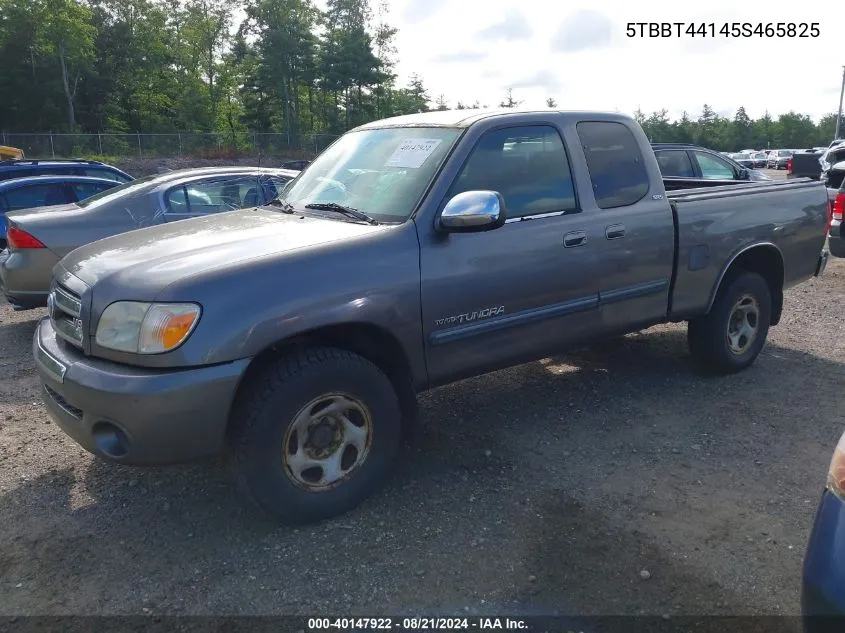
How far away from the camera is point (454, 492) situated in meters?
3.76

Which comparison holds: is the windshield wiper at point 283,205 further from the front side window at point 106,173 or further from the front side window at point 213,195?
the front side window at point 106,173

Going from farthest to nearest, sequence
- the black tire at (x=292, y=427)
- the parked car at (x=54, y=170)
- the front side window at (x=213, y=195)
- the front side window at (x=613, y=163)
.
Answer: the parked car at (x=54, y=170)
the front side window at (x=213, y=195)
the front side window at (x=613, y=163)
the black tire at (x=292, y=427)

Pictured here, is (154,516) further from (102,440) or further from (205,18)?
(205,18)

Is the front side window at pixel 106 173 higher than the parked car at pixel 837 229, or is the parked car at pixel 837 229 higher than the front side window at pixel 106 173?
the front side window at pixel 106 173

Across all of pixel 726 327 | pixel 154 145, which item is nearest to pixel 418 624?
pixel 726 327

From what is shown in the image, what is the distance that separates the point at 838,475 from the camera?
2125mm

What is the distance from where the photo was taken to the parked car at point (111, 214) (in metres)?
6.61

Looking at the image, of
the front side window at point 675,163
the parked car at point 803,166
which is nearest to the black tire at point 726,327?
the front side window at point 675,163

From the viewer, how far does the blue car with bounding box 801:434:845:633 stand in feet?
6.39

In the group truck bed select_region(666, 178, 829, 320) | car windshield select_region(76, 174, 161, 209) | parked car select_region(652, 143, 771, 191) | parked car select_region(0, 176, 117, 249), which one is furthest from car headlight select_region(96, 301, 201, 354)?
parked car select_region(652, 143, 771, 191)

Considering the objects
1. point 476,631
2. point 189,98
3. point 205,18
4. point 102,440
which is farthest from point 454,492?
point 205,18

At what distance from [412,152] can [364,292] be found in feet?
3.53

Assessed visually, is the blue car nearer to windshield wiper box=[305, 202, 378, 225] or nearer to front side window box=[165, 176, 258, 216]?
windshield wiper box=[305, 202, 378, 225]

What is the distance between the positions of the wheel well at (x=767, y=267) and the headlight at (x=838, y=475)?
10.9 ft
